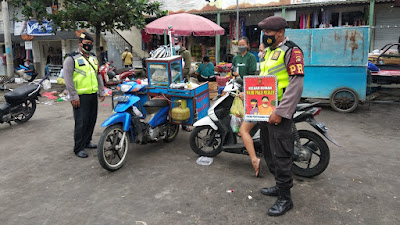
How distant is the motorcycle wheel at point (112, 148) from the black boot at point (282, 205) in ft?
7.07

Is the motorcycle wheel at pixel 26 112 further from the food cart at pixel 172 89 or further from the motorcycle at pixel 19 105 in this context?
the food cart at pixel 172 89

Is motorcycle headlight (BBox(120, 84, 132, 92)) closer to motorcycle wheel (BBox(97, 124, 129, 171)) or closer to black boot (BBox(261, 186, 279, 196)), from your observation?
motorcycle wheel (BBox(97, 124, 129, 171))

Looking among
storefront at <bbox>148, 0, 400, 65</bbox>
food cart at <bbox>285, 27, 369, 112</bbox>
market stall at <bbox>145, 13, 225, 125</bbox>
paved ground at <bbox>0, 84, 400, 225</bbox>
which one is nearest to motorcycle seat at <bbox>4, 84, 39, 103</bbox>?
paved ground at <bbox>0, 84, 400, 225</bbox>

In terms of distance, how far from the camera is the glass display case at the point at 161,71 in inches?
202

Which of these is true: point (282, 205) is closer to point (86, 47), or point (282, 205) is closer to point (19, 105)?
point (86, 47)

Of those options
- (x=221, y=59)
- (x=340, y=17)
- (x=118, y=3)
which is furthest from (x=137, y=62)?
(x=340, y=17)

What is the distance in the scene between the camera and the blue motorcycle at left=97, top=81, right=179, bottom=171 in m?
4.22

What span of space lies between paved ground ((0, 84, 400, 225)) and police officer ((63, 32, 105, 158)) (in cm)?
39

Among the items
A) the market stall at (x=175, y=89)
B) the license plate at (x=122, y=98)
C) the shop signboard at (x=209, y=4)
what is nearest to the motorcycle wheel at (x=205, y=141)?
the market stall at (x=175, y=89)

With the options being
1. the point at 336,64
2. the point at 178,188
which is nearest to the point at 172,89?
the point at 178,188

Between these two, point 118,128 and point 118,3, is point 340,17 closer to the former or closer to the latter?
point 118,3

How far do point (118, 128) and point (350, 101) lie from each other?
19.3 ft

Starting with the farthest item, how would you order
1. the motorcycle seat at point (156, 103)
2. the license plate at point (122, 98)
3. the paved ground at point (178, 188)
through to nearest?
1. the motorcycle seat at point (156, 103)
2. the license plate at point (122, 98)
3. the paved ground at point (178, 188)

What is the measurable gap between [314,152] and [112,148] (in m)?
2.60
